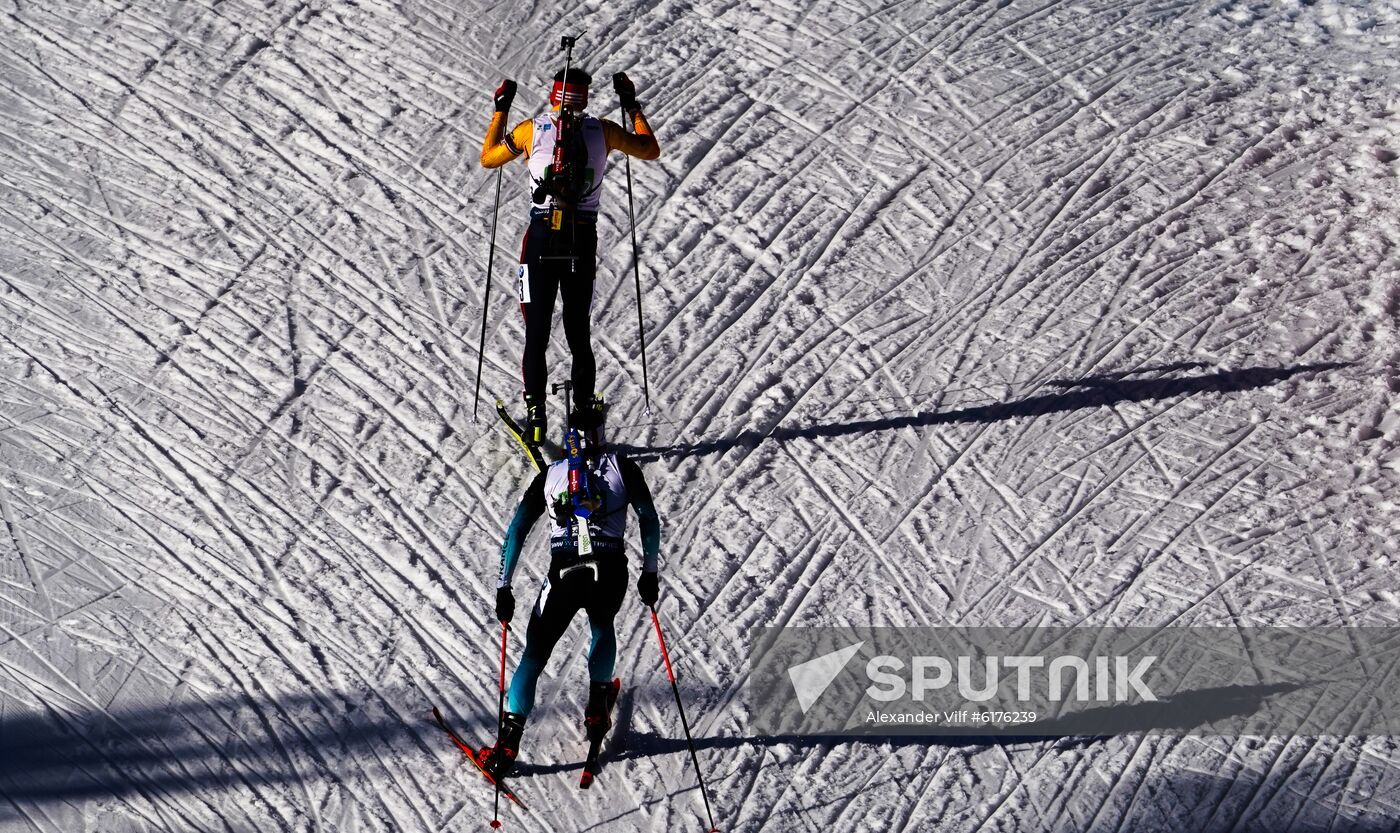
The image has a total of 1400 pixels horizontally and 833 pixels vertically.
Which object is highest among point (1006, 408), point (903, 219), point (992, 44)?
point (992, 44)

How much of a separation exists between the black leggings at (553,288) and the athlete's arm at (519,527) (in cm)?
137

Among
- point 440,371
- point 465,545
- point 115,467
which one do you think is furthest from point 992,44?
point 115,467

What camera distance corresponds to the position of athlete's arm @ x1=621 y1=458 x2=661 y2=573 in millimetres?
7152

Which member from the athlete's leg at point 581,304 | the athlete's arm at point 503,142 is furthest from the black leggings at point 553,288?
the athlete's arm at point 503,142

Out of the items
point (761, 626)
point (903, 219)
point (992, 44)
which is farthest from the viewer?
point (992, 44)

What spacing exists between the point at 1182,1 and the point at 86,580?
28.8 feet

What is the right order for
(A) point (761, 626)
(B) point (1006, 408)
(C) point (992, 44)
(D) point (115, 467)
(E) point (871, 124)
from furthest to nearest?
(C) point (992, 44)
(E) point (871, 124)
(B) point (1006, 408)
(D) point (115, 467)
(A) point (761, 626)

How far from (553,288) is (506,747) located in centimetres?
244

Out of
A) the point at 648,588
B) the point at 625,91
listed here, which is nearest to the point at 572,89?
the point at 625,91

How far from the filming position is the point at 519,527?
710cm

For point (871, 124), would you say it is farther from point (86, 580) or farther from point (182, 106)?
point (86, 580)

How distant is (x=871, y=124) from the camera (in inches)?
441

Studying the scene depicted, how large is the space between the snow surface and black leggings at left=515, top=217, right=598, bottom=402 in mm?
599

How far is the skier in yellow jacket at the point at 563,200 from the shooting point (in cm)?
827
